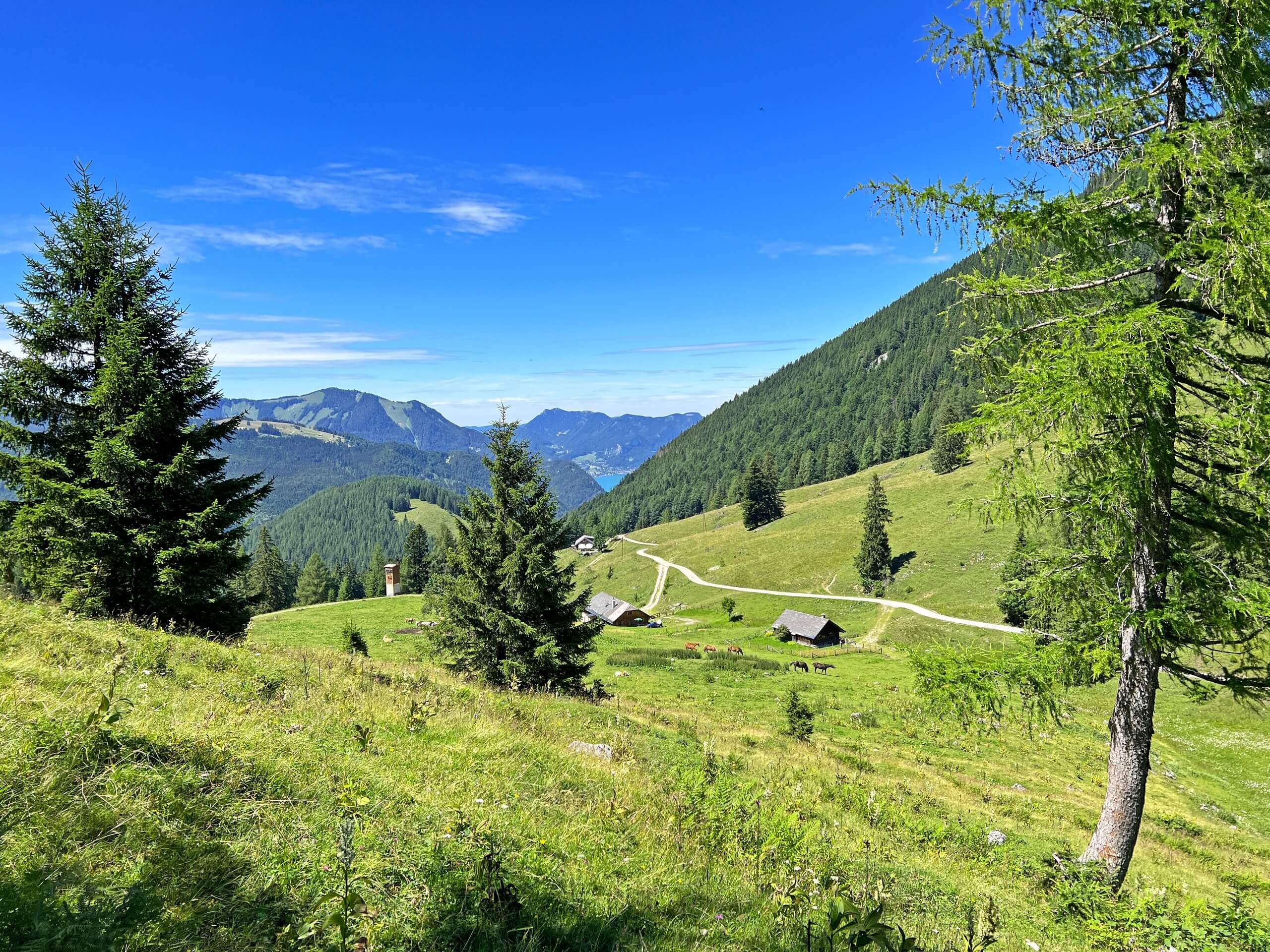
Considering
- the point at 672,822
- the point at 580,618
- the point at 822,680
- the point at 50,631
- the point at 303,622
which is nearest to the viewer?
the point at 672,822

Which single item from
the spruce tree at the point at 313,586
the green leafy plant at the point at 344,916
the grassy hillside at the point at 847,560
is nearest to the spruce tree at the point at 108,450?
the green leafy plant at the point at 344,916

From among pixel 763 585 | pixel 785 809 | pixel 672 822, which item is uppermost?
pixel 672 822

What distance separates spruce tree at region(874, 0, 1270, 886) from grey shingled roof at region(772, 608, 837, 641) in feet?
174

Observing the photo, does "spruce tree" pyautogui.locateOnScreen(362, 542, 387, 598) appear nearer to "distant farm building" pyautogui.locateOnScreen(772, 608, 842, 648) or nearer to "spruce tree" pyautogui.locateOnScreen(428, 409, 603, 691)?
"distant farm building" pyautogui.locateOnScreen(772, 608, 842, 648)

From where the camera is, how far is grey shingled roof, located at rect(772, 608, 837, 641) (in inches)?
2297

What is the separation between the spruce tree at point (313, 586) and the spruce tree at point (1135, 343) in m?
113

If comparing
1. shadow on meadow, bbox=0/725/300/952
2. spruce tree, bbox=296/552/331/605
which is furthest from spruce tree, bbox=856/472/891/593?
spruce tree, bbox=296/552/331/605

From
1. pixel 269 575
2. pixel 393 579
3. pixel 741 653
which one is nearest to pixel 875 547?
pixel 741 653

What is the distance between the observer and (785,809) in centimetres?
885

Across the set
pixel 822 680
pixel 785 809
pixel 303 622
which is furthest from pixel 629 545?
pixel 785 809

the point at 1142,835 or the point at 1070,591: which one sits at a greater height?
the point at 1070,591

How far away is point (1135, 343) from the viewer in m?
6.14

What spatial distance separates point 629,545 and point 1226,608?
13069 centimetres

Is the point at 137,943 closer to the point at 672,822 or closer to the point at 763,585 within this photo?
the point at 672,822
